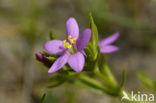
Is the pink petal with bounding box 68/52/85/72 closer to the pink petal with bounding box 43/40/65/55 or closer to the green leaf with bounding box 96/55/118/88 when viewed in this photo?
the pink petal with bounding box 43/40/65/55

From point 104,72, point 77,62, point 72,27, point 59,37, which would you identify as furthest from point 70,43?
point 59,37

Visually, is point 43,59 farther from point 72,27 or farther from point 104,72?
point 104,72

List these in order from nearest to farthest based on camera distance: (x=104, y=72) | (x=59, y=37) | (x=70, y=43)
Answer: (x=70, y=43) → (x=104, y=72) → (x=59, y=37)

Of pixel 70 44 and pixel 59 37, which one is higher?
pixel 70 44

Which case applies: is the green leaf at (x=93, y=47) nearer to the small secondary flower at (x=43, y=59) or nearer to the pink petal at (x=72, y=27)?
the pink petal at (x=72, y=27)

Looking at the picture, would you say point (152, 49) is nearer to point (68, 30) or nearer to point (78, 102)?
point (78, 102)

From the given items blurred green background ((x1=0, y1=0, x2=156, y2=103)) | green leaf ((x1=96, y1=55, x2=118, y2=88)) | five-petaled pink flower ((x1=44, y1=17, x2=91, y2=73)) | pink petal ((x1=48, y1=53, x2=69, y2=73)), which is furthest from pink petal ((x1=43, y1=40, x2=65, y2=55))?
blurred green background ((x1=0, y1=0, x2=156, y2=103))

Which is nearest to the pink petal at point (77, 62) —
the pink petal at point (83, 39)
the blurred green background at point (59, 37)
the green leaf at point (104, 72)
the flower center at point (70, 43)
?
the pink petal at point (83, 39)
